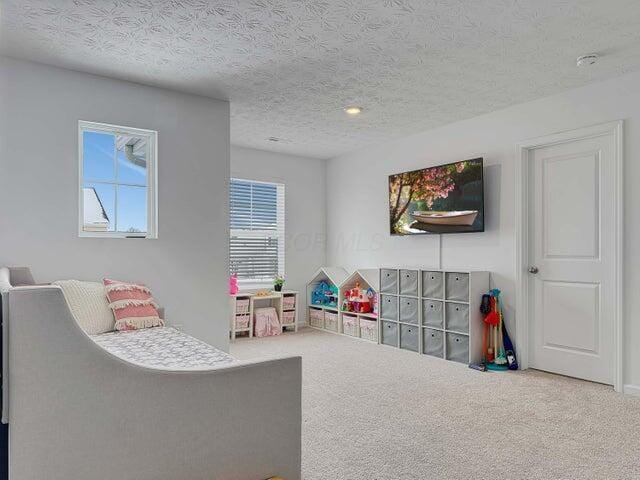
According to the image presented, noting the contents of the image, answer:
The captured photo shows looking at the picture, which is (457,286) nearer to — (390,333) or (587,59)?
Result: (390,333)

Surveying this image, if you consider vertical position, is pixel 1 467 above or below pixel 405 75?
below

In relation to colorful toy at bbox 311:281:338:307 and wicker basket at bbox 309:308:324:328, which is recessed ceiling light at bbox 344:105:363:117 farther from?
wicker basket at bbox 309:308:324:328

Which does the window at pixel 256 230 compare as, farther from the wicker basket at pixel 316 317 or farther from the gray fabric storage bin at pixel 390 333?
the gray fabric storage bin at pixel 390 333

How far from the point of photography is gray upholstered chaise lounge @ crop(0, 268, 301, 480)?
52.6 inches

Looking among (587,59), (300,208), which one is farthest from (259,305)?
(587,59)

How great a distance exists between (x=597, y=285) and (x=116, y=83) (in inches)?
163

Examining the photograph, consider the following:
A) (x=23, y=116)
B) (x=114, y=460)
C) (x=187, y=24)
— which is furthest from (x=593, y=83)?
(x=23, y=116)

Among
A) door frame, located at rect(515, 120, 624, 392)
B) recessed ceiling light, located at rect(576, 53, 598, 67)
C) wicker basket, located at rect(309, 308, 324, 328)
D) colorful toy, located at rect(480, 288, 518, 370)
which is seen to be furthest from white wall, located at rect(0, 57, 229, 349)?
recessed ceiling light, located at rect(576, 53, 598, 67)

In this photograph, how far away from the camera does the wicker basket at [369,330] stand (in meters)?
5.25

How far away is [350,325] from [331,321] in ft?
1.28

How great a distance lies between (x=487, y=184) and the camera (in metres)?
4.42

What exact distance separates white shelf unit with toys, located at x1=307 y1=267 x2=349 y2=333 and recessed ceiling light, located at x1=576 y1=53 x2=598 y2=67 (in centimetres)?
362

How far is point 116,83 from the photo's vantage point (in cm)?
348

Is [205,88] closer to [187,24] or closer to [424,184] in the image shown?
[187,24]
